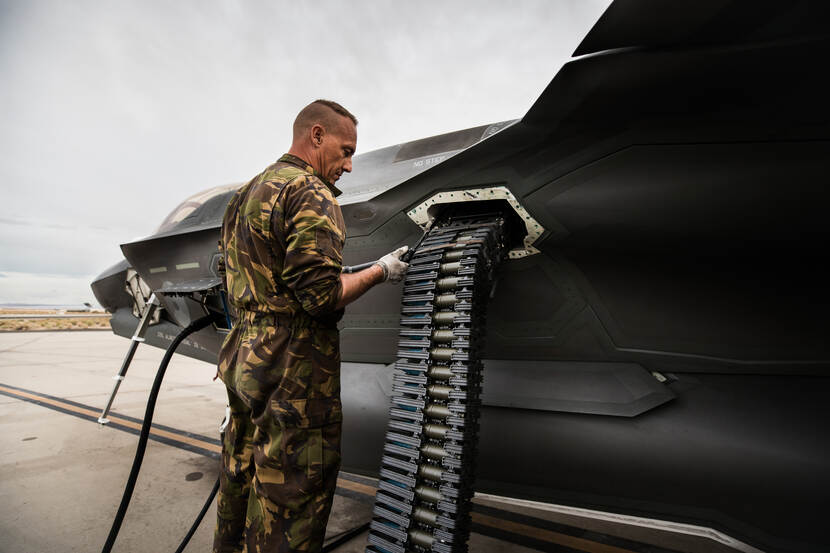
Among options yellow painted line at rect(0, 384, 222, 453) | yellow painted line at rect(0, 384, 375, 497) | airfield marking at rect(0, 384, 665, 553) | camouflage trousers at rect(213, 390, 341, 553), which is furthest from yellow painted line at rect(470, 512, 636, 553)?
yellow painted line at rect(0, 384, 222, 453)

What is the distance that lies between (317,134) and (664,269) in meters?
1.86

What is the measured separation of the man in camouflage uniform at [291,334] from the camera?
1624 millimetres

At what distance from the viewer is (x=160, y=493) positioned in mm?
3283

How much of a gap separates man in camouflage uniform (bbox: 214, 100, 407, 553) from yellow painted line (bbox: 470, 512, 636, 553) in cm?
149

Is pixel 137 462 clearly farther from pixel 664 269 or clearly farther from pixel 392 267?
pixel 664 269

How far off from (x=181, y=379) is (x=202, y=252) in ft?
22.4

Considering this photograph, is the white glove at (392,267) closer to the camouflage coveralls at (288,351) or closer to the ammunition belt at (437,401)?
the ammunition belt at (437,401)

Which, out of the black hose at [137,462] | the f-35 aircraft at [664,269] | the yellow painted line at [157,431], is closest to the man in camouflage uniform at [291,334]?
the f-35 aircraft at [664,269]

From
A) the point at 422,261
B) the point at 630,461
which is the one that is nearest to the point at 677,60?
the point at 422,261

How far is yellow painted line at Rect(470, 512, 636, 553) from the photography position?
2627 mm

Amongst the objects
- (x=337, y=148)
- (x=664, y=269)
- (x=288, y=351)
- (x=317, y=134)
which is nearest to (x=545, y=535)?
(x=664, y=269)

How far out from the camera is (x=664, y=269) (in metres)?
2.02

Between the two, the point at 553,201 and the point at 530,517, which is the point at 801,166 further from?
the point at 530,517

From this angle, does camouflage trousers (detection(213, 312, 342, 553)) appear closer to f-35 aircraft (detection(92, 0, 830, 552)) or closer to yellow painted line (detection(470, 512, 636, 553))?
f-35 aircraft (detection(92, 0, 830, 552))
